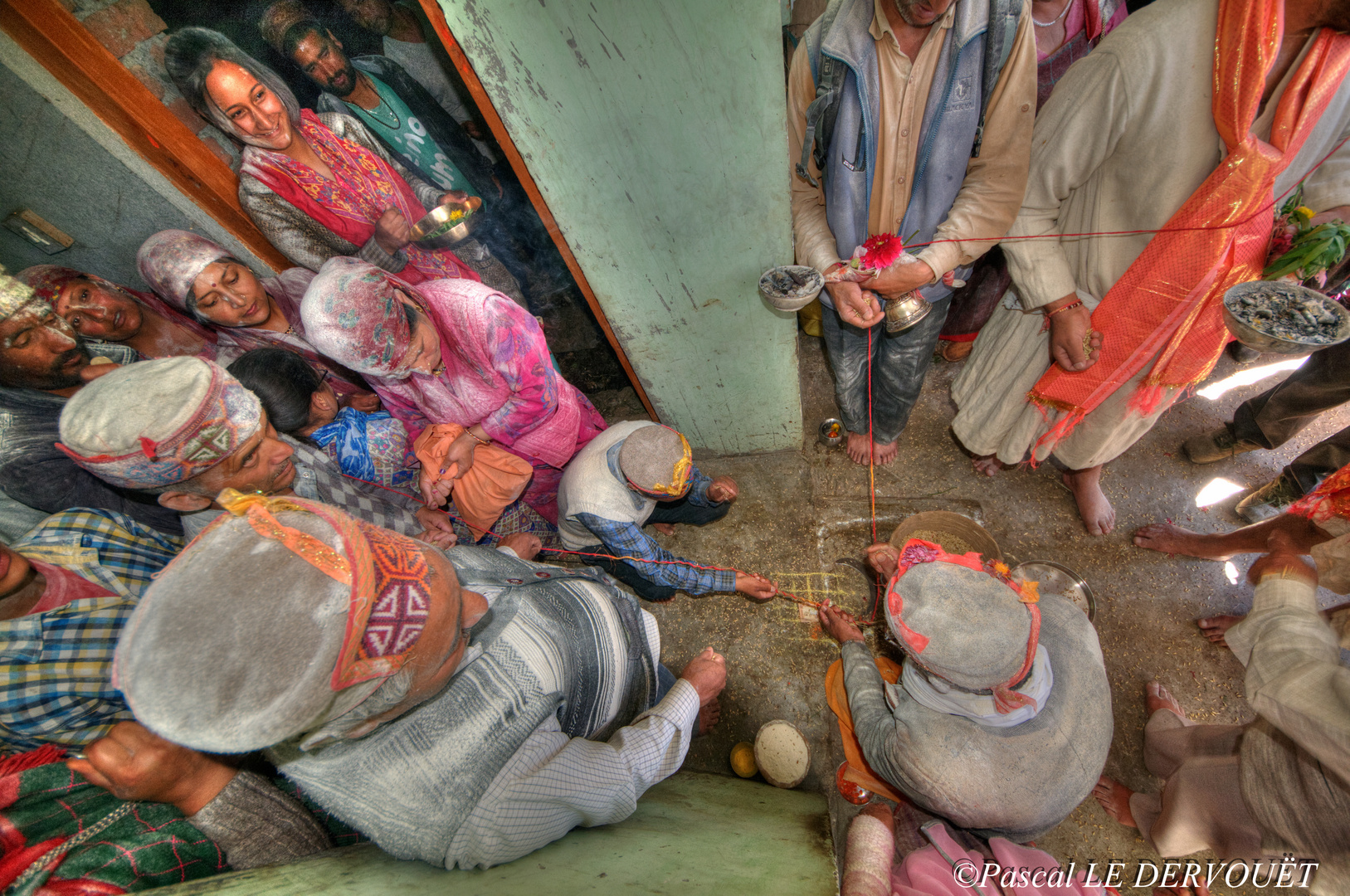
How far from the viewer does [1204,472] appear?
3.26m

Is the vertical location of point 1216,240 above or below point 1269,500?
above

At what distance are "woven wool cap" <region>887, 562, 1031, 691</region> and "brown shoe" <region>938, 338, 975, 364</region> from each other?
2463 mm

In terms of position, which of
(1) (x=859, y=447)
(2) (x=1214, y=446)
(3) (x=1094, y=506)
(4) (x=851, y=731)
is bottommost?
(2) (x=1214, y=446)

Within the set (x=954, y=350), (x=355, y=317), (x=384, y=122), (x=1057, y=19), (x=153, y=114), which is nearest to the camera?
(x=355, y=317)

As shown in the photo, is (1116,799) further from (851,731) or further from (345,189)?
(345,189)

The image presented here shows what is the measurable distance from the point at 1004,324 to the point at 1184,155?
1.00 metres

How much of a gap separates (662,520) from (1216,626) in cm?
329

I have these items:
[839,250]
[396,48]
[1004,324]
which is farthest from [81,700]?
[1004,324]

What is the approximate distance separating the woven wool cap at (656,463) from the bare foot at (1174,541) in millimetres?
3005

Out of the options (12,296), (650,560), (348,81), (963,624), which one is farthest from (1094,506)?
(12,296)

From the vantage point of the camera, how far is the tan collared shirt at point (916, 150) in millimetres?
1787

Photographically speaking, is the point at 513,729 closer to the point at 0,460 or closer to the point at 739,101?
the point at 739,101

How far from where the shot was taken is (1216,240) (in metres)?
1.76

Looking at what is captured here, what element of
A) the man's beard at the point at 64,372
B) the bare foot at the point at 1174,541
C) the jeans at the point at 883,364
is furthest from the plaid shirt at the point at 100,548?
the bare foot at the point at 1174,541
